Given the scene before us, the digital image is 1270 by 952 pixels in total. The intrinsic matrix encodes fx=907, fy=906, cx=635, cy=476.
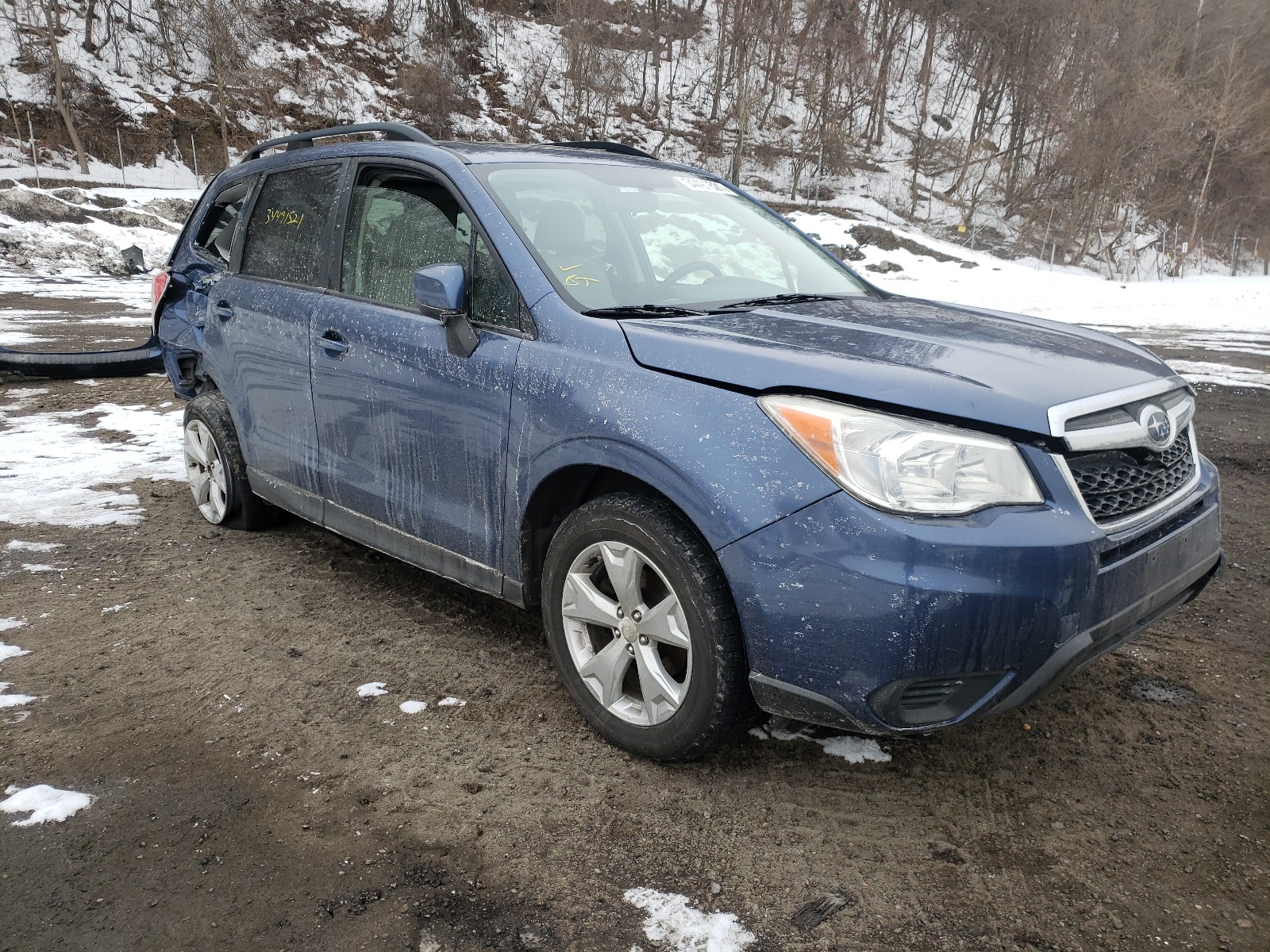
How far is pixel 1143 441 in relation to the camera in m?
2.46

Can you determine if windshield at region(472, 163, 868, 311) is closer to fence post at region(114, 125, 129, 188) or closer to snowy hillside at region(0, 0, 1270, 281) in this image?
snowy hillside at region(0, 0, 1270, 281)

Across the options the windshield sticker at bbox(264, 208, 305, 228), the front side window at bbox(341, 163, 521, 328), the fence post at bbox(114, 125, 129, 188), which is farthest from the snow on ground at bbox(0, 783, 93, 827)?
the fence post at bbox(114, 125, 129, 188)

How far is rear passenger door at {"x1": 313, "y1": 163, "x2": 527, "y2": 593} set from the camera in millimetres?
3031

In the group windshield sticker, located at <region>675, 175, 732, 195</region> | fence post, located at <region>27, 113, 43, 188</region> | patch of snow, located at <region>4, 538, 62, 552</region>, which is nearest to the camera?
windshield sticker, located at <region>675, 175, 732, 195</region>

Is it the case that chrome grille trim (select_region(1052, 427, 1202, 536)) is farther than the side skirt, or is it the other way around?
the side skirt

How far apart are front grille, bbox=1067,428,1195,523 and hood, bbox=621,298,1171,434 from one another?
0.18 meters

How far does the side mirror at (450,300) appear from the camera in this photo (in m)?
2.91

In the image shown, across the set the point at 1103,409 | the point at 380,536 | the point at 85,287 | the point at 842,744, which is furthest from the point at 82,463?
the point at 85,287

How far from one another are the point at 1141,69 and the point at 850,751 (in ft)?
165

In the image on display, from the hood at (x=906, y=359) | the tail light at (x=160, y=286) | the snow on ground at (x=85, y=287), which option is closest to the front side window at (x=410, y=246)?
the hood at (x=906, y=359)

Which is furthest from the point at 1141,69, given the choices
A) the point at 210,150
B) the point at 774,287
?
the point at 774,287

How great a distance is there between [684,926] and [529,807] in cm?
61

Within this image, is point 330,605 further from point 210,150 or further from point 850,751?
point 210,150

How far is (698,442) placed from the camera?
2.41m
